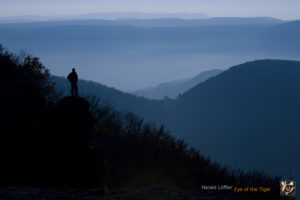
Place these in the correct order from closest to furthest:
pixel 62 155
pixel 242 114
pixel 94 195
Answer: pixel 94 195 < pixel 62 155 < pixel 242 114

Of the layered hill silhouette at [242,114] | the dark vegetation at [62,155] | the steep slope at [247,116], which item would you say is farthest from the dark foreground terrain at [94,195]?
the layered hill silhouette at [242,114]

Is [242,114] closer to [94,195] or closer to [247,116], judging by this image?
[247,116]

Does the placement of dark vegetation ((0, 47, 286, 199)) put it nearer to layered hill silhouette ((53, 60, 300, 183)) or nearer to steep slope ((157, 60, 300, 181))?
steep slope ((157, 60, 300, 181))

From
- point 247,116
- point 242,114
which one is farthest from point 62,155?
point 242,114

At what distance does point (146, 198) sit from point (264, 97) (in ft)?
546

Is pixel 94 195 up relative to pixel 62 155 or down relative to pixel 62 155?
down

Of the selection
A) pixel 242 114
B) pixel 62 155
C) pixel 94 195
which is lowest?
pixel 94 195

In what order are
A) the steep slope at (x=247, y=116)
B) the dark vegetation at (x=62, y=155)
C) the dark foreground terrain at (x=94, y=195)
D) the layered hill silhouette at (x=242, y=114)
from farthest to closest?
the layered hill silhouette at (x=242, y=114) → the steep slope at (x=247, y=116) → the dark vegetation at (x=62, y=155) → the dark foreground terrain at (x=94, y=195)

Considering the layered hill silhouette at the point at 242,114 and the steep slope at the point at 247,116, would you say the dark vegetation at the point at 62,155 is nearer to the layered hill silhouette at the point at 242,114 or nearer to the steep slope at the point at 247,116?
the steep slope at the point at 247,116

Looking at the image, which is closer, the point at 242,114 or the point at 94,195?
the point at 94,195

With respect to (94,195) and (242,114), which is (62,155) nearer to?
(94,195)

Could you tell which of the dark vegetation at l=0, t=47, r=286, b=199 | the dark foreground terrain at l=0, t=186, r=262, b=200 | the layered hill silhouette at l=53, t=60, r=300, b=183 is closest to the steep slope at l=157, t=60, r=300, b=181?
the layered hill silhouette at l=53, t=60, r=300, b=183

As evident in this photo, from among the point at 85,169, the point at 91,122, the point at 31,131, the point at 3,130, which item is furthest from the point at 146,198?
the point at 3,130

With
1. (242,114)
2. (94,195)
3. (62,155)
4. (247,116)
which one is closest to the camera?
(94,195)
